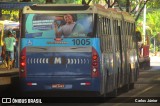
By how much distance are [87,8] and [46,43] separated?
1.54 meters

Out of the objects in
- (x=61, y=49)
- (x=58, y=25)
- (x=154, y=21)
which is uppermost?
(x=58, y=25)

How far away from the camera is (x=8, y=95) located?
21.5 metres

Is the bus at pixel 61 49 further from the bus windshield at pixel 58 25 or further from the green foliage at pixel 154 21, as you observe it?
the green foliage at pixel 154 21

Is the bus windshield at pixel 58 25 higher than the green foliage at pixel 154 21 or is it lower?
higher

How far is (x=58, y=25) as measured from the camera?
65.5 feet

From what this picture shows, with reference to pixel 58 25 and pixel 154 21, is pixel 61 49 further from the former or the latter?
pixel 154 21

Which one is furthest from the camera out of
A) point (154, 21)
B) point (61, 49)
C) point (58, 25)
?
point (154, 21)

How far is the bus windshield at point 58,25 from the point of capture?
1989 centimetres

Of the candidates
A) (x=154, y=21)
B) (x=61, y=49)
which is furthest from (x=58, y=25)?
(x=154, y=21)

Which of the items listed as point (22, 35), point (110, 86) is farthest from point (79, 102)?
point (22, 35)

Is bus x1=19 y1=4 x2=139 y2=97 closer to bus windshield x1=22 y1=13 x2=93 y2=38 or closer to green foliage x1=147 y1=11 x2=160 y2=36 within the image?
bus windshield x1=22 y1=13 x2=93 y2=38

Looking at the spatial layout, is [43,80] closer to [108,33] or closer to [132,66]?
[108,33]

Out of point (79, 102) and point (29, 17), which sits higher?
point (29, 17)

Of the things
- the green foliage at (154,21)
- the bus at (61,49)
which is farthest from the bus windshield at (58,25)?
the green foliage at (154,21)
